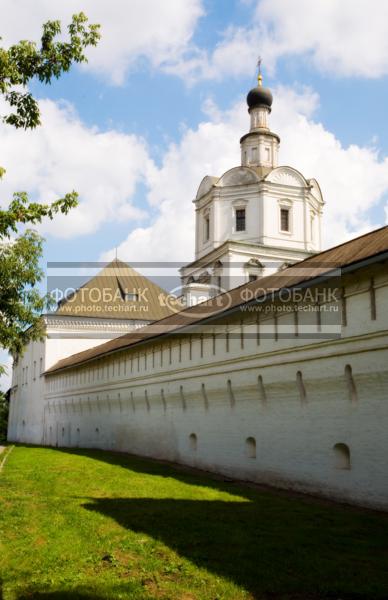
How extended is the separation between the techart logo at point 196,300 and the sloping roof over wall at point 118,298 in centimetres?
51

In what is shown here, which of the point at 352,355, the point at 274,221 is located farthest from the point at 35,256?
the point at 274,221

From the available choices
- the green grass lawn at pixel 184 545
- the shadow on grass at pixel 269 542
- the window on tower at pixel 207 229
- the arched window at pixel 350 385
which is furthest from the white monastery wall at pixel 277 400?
the window on tower at pixel 207 229

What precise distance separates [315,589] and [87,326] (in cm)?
3554

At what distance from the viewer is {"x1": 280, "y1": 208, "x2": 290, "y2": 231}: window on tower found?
37500mm

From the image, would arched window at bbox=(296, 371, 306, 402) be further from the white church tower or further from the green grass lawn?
the white church tower

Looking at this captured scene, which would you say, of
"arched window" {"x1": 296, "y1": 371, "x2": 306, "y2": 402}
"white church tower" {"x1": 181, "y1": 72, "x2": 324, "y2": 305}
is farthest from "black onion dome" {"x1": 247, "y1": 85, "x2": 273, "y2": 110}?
"arched window" {"x1": 296, "y1": 371, "x2": 306, "y2": 402}

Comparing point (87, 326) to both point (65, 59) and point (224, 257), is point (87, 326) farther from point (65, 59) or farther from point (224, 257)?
point (65, 59)

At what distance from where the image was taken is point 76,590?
657 centimetres

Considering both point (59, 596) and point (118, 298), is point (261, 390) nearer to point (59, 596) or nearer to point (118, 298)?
point (59, 596)

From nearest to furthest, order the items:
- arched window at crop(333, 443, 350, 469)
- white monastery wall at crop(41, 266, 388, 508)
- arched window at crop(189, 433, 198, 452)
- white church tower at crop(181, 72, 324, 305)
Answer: white monastery wall at crop(41, 266, 388, 508), arched window at crop(333, 443, 350, 469), arched window at crop(189, 433, 198, 452), white church tower at crop(181, 72, 324, 305)

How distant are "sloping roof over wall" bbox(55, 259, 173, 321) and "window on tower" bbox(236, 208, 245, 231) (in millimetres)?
8837

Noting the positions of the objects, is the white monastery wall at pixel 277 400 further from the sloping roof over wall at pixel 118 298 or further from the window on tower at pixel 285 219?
the sloping roof over wall at pixel 118 298

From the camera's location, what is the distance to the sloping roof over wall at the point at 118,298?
4131 cm

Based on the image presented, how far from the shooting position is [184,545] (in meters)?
8.39
